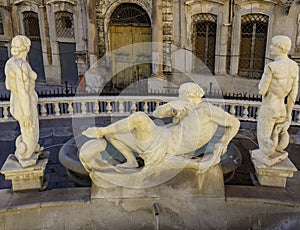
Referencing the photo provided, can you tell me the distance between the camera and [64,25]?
15.6 m

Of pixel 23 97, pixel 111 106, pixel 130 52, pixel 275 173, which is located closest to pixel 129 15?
pixel 130 52

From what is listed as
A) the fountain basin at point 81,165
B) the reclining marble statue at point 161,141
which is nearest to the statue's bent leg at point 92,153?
the reclining marble statue at point 161,141

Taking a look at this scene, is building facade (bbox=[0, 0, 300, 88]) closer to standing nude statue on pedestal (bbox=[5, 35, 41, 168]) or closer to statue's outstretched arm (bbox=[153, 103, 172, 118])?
standing nude statue on pedestal (bbox=[5, 35, 41, 168])

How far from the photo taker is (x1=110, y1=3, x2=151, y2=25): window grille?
1388cm

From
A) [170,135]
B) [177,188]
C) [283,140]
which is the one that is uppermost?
[170,135]

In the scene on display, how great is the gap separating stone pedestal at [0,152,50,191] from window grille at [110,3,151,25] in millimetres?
9695

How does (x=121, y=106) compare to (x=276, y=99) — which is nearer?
(x=276, y=99)

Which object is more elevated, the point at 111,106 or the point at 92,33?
the point at 92,33

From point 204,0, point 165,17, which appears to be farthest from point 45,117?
point 204,0

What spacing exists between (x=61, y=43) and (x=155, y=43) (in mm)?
5037

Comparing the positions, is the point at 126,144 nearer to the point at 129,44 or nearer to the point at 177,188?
the point at 177,188

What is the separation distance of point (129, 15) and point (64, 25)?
10.6ft

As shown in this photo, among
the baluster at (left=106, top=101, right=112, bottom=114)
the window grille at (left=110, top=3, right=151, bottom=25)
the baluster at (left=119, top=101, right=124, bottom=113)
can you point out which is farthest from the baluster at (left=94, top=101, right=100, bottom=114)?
the window grille at (left=110, top=3, right=151, bottom=25)

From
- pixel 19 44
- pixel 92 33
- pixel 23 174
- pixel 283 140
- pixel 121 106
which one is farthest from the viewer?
pixel 92 33
